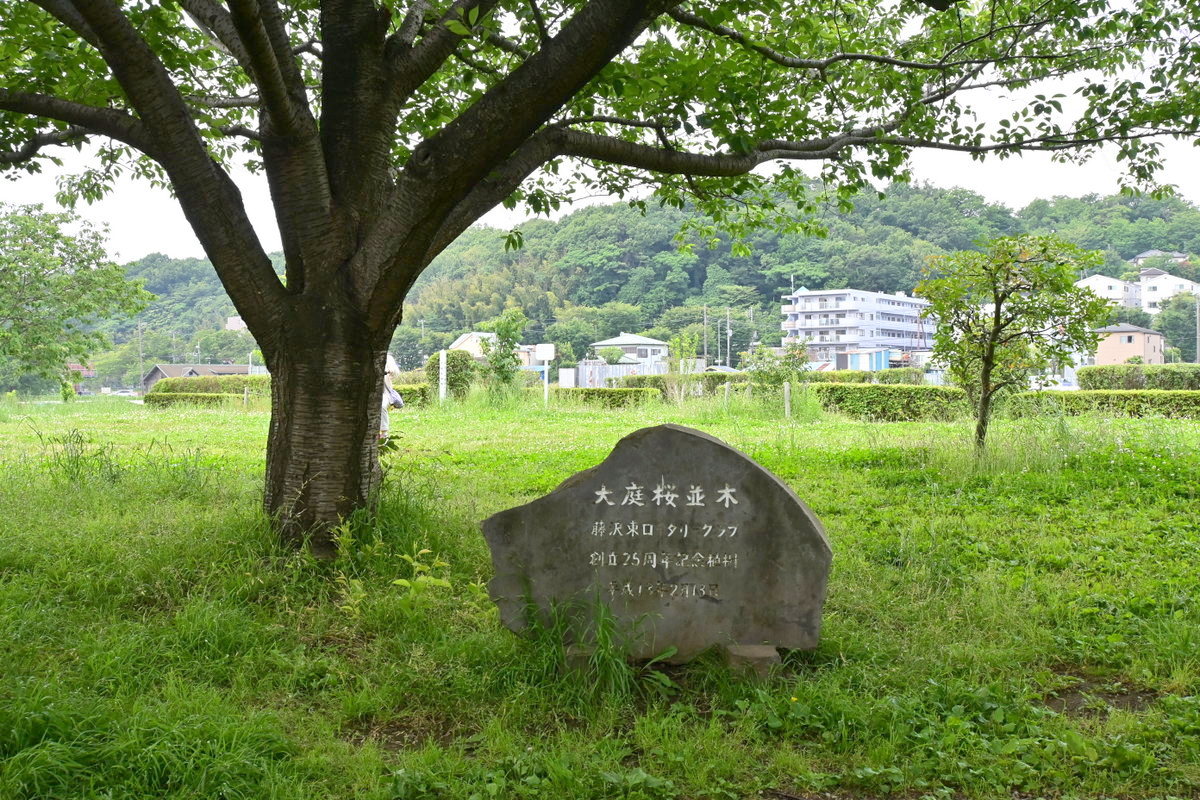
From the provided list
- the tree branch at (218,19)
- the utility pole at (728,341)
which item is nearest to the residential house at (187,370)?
the utility pole at (728,341)

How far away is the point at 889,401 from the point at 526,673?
1623 centimetres

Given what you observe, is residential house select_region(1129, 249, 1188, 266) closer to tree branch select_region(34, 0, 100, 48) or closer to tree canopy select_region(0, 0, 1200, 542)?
tree canopy select_region(0, 0, 1200, 542)

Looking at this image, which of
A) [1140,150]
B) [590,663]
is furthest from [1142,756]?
[1140,150]

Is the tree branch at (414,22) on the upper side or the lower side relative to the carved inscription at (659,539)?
upper

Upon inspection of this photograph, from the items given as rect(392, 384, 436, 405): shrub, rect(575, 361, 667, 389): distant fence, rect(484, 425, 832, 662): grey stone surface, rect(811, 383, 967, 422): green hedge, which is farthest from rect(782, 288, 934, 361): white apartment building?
rect(484, 425, 832, 662): grey stone surface

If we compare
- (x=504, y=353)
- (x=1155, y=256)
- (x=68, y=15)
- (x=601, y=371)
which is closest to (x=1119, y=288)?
(x=1155, y=256)

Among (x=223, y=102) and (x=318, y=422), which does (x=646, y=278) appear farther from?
(x=318, y=422)

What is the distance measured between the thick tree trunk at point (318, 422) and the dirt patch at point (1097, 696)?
12.7ft

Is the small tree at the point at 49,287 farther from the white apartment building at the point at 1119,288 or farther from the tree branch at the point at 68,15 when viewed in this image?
the white apartment building at the point at 1119,288

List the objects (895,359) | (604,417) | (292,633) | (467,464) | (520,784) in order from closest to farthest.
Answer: (520,784) < (292,633) < (467,464) < (604,417) < (895,359)

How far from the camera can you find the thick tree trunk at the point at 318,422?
4.84 m

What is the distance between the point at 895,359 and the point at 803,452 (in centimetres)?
5352

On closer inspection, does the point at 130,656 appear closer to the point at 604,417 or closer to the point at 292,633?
the point at 292,633

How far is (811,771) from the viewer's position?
305 centimetres
